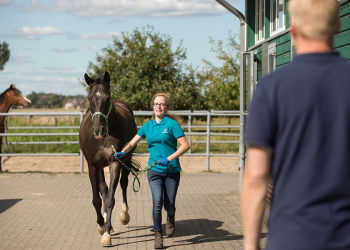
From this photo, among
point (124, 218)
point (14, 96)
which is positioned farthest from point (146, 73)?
point (124, 218)

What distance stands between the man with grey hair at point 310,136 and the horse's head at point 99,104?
152 inches

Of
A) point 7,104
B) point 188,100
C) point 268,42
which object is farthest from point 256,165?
point 188,100

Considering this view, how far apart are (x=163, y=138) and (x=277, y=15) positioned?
3560 millimetres

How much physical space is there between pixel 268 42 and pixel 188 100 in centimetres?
1321

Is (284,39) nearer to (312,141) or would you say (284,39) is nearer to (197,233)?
(197,233)

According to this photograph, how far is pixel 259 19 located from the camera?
28.2 feet

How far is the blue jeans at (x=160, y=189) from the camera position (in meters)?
5.09

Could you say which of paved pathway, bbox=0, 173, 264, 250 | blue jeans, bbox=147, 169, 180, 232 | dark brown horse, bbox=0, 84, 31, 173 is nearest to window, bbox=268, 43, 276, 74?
paved pathway, bbox=0, 173, 264, 250

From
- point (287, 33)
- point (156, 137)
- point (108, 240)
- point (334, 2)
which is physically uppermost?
point (287, 33)

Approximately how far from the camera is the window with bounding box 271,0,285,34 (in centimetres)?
715

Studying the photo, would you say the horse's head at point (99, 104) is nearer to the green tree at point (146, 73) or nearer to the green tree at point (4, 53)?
the green tree at point (146, 73)

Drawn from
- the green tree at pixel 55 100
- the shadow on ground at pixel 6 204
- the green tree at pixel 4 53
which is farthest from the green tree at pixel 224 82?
the green tree at pixel 55 100

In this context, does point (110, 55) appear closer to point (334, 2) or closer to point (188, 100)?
point (188, 100)

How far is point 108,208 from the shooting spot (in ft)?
18.2
